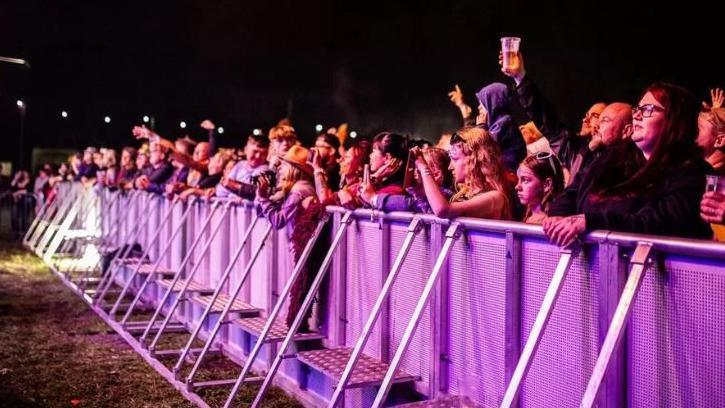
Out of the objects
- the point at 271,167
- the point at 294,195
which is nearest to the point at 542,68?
the point at 271,167

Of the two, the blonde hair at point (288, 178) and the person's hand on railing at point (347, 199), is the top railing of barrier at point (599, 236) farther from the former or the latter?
the blonde hair at point (288, 178)

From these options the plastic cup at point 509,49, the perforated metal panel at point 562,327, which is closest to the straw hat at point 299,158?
the plastic cup at point 509,49

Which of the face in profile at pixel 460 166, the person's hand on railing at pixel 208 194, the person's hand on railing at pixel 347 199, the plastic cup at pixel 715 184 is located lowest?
the person's hand on railing at pixel 208 194

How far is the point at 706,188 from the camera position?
289cm

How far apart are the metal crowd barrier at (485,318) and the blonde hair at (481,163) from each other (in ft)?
1.07

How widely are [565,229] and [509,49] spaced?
1.60 meters

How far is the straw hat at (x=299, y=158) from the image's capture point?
6352mm

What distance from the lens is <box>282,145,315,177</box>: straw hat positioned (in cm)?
635

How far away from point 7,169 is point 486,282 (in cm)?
3546

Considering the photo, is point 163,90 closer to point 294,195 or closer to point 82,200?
point 82,200

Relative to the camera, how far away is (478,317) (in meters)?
4.06

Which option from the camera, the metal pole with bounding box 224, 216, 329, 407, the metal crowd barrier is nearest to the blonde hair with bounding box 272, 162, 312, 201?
the camera

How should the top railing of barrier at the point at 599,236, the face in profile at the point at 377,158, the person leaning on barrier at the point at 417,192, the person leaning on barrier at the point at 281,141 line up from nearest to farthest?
the top railing of barrier at the point at 599,236
the person leaning on barrier at the point at 417,192
the face in profile at the point at 377,158
the person leaning on barrier at the point at 281,141

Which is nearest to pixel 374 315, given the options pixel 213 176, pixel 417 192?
pixel 417 192
